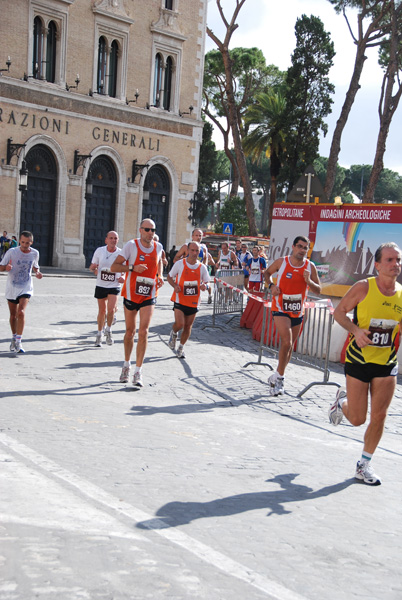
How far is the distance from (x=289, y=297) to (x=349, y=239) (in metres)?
Answer: 7.08

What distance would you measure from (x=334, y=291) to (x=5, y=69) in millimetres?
17808

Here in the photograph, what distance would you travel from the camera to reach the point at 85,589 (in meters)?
3.69

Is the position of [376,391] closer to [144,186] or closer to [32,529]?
[32,529]

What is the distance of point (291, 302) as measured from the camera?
32.3 ft

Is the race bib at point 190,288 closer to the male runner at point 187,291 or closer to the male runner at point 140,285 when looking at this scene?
the male runner at point 187,291

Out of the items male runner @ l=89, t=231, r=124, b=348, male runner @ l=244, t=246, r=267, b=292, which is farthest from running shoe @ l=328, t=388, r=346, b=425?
male runner @ l=244, t=246, r=267, b=292

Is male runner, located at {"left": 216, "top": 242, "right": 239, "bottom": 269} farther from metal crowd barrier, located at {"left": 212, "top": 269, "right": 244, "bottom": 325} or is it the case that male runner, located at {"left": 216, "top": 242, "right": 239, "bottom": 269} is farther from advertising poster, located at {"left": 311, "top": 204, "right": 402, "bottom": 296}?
advertising poster, located at {"left": 311, "top": 204, "right": 402, "bottom": 296}

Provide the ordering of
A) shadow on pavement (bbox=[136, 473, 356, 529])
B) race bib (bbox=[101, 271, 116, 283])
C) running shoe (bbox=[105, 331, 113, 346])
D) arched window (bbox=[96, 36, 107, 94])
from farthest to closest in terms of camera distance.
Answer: arched window (bbox=[96, 36, 107, 94]) < running shoe (bbox=[105, 331, 113, 346]) < race bib (bbox=[101, 271, 116, 283]) < shadow on pavement (bbox=[136, 473, 356, 529])

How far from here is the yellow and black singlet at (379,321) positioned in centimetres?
606

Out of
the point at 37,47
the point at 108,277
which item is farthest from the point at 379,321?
the point at 37,47

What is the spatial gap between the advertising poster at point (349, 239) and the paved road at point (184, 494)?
5.95 metres

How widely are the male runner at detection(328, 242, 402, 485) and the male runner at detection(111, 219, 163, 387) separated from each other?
3.71m

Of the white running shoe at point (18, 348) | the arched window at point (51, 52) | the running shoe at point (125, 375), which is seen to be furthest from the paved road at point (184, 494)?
the arched window at point (51, 52)

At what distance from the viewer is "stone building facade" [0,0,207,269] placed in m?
30.1
